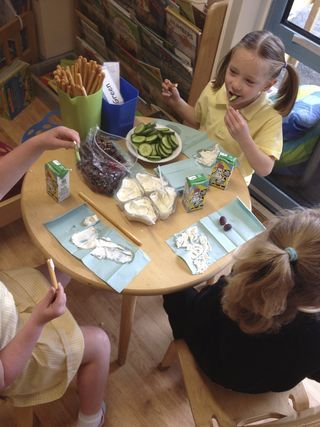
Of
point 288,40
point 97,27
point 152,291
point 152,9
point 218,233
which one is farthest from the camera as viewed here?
point 97,27

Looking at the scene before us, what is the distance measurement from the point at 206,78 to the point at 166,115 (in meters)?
0.31

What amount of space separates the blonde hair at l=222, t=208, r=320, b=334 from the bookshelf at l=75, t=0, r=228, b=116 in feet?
3.33

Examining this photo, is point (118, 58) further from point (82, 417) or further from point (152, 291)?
point (82, 417)

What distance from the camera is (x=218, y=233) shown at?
3.54 feet

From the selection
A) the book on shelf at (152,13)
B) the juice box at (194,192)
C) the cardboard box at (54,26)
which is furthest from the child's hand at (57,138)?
the cardboard box at (54,26)

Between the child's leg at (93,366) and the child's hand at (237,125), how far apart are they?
27.0 inches

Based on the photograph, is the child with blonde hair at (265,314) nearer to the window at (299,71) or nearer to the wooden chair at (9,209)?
the wooden chair at (9,209)

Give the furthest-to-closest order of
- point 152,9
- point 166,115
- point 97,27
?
point 97,27, point 166,115, point 152,9

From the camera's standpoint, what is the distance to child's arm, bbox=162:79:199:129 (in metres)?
1.45

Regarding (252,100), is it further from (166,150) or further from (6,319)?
(6,319)

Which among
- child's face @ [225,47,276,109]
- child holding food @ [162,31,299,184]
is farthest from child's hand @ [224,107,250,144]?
child's face @ [225,47,276,109]

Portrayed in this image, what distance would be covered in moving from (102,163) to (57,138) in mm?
137

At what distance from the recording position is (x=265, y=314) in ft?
2.62

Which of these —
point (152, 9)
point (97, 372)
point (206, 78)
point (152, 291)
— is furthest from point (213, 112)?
point (97, 372)
